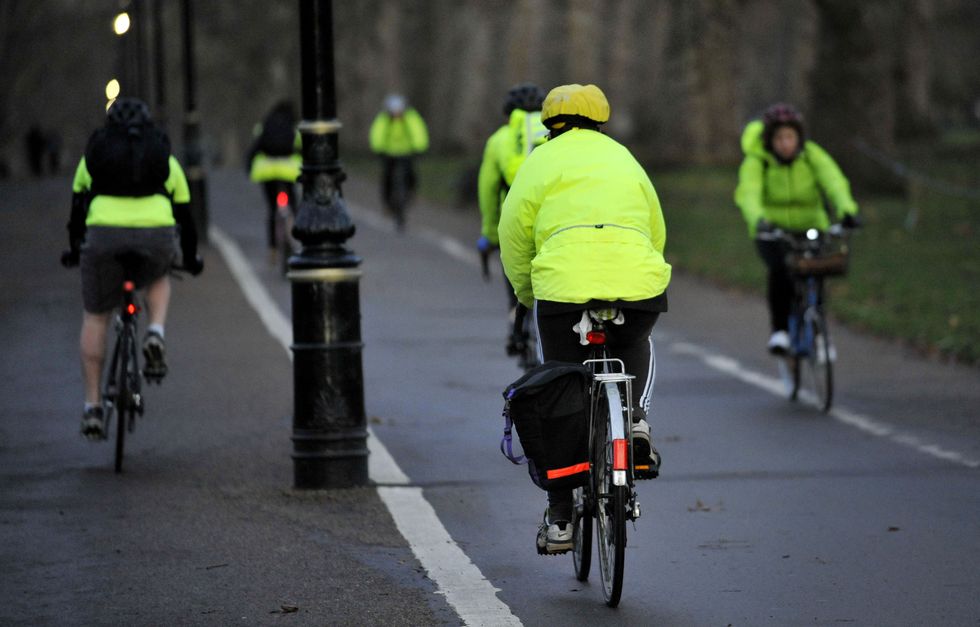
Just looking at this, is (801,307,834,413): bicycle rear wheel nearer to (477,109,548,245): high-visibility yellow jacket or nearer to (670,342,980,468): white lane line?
(670,342,980,468): white lane line

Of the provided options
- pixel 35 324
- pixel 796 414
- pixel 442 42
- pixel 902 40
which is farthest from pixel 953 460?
pixel 442 42

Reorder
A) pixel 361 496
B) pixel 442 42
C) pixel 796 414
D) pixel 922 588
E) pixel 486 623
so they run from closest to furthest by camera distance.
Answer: pixel 486 623 → pixel 922 588 → pixel 361 496 → pixel 796 414 → pixel 442 42

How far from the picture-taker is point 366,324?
55.4 ft

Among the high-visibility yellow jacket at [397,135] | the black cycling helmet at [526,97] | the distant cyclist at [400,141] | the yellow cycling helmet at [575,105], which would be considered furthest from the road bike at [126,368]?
the high-visibility yellow jacket at [397,135]

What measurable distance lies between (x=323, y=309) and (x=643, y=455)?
260 cm

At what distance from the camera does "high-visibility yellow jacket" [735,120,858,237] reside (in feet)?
40.0

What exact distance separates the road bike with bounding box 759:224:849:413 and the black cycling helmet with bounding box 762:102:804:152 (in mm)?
584

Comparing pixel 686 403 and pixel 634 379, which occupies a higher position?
pixel 634 379

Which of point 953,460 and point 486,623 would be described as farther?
point 953,460

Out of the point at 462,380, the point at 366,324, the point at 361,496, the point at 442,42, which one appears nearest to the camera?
the point at 361,496

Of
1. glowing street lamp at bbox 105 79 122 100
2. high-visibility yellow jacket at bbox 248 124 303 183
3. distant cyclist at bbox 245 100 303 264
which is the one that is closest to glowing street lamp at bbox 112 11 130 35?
glowing street lamp at bbox 105 79 122 100

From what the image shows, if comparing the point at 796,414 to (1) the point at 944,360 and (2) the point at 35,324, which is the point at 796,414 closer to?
(1) the point at 944,360

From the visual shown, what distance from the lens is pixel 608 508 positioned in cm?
676

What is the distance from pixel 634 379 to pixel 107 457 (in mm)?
4025
